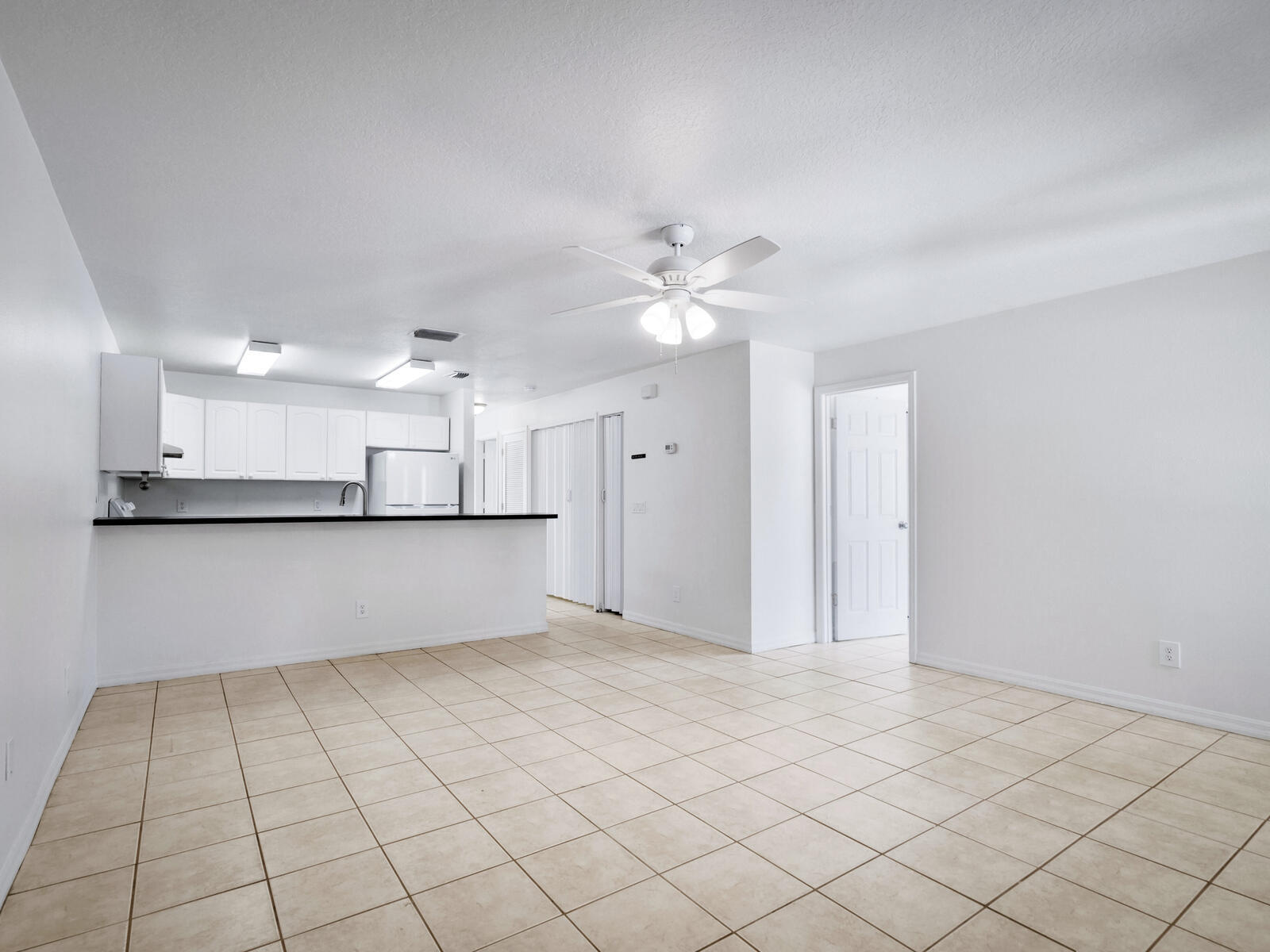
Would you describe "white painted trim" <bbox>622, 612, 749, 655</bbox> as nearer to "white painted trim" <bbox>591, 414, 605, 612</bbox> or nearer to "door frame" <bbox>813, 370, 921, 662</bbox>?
"white painted trim" <bbox>591, 414, 605, 612</bbox>

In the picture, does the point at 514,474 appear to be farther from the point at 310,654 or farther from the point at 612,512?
the point at 310,654

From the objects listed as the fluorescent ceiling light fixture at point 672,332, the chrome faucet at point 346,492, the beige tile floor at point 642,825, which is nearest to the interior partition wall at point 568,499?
the chrome faucet at point 346,492

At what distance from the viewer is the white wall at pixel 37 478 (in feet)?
6.35

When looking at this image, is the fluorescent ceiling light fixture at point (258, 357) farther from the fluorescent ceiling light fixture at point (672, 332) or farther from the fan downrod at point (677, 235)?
the fan downrod at point (677, 235)

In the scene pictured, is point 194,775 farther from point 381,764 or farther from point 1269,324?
point 1269,324

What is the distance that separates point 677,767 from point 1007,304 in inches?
129

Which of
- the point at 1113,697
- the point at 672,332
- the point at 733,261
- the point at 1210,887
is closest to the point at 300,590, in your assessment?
the point at 672,332

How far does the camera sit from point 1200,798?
2.55 m

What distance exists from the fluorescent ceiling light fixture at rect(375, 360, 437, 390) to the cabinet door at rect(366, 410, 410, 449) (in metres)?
0.31

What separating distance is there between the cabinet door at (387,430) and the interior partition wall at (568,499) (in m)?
1.52

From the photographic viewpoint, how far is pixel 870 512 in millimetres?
5426

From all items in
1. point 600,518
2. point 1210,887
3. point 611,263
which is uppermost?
point 611,263

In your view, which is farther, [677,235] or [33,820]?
[677,235]

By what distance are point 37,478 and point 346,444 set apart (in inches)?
179
